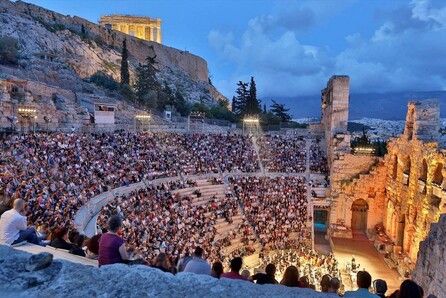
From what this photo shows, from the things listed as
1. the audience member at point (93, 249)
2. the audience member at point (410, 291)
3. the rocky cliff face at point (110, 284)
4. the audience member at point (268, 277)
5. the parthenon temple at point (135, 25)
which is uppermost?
the parthenon temple at point (135, 25)

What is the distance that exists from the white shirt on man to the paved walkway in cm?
1994

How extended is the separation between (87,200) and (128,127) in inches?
697

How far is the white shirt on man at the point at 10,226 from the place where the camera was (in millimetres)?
6121

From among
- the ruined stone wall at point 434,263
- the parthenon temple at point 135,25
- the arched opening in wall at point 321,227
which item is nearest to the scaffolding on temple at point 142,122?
the arched opening in wall at point 321,227

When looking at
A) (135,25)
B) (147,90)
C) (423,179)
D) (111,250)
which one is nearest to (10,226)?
(111,250)

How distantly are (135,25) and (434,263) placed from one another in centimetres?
10047

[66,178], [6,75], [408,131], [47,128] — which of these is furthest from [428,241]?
[6,75]

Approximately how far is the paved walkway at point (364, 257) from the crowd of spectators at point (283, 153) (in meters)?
7.96

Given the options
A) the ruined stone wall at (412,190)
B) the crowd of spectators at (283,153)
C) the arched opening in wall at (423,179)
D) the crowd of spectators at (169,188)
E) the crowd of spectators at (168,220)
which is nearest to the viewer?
the crowd of spectators at (169,188)

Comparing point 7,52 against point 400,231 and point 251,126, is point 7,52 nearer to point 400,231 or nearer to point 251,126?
point 251,126

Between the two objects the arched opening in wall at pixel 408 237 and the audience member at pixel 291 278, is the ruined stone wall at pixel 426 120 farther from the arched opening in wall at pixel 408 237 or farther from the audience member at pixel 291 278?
the audience member at pixel 291 278

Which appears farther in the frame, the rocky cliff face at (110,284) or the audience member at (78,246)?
the audience member at (78,246)

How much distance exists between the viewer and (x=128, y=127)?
1483 inches

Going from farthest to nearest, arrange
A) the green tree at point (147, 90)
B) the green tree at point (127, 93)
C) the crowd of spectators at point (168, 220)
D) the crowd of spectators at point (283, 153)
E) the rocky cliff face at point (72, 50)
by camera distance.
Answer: the green tree at point (147, 90), the green tree at point (127, 93), the rocky cliff face at point (72, 50), the crowd of spectators at point (283, 153), the crowd of spectators at point (168, 220)
